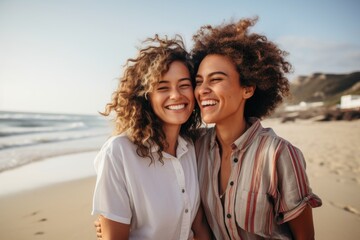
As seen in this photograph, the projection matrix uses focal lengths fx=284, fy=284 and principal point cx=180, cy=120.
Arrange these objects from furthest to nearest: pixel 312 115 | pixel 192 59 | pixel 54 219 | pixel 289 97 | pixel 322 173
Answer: pixel 312 115 → pixel 322 173 → pixel 54 219 → pixel 289 97 → pixel 192 59

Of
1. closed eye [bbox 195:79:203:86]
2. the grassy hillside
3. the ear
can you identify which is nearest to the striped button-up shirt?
the ear

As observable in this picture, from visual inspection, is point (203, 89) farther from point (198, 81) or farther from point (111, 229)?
point (111, 229)

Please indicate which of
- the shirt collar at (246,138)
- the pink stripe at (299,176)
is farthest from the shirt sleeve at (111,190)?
the pink stripe at (299,176)

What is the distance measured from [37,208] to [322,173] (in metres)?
6.40

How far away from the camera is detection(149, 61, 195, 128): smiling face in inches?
118

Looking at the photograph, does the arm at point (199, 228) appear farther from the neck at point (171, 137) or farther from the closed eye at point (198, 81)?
the closed eye at point (198, 81)

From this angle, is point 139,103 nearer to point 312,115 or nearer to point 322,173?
point 322,173

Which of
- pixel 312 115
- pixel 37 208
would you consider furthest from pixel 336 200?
pixel 312 115

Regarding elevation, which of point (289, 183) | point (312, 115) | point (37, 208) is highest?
point (289, 183)

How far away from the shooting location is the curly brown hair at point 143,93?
9.41ft

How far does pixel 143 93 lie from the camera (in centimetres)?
303

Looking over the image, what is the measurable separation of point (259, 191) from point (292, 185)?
310mm

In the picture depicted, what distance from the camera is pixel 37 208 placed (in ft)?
17.0

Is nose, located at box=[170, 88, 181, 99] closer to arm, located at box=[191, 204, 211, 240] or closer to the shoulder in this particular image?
the shoulder
